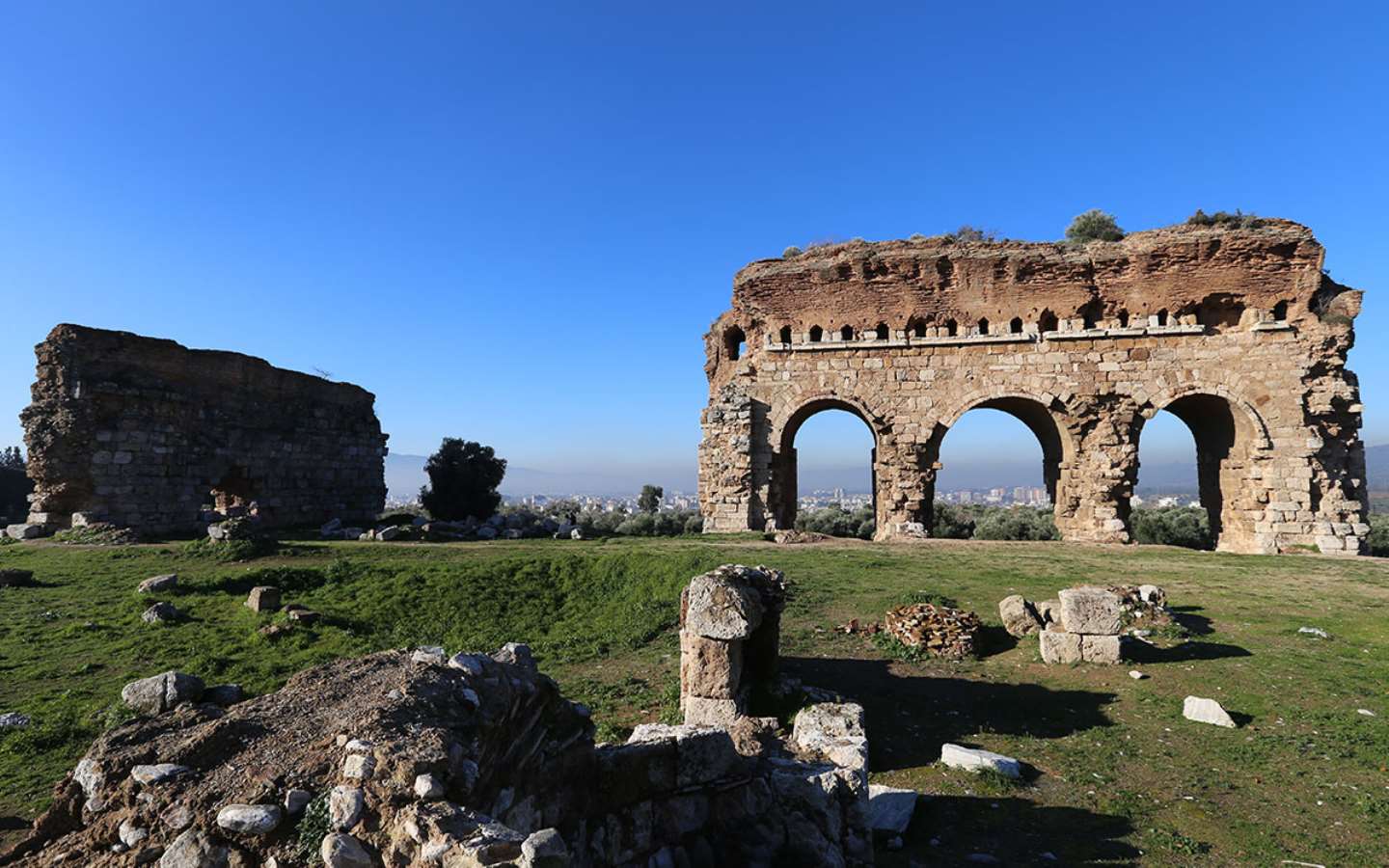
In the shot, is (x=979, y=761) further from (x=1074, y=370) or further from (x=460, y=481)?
(x=460, y=481)

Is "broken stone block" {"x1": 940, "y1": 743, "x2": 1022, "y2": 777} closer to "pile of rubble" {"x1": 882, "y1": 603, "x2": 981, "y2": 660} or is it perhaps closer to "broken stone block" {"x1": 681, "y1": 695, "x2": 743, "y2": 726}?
"broken stone block" {"x1": 681, "y1": 695, "x2": 743, "y2": 726}

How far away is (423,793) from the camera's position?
256 cm

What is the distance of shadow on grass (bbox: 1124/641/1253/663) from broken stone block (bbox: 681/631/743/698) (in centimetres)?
567

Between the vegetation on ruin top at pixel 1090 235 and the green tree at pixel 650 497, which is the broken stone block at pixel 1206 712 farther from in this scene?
the green tree at pixel 650 497

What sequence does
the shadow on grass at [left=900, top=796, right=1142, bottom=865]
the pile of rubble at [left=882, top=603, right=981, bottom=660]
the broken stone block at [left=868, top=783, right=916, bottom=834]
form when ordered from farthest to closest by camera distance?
the pile of rubble at [left=882, top=603, right=981, bottom=660] < the broken stone block at [left=868, top=783, right=916, bottom=834] < the shadow on grass at [left=900, top=796, right=1142, bottom=865]

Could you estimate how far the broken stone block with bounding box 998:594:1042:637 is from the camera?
377 inches

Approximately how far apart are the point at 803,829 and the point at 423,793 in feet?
8.51

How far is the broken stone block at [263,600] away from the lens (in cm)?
1038

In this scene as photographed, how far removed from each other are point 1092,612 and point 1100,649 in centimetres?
47

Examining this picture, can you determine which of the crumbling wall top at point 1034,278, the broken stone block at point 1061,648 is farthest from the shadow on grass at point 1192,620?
the crumbling wall top at point 1034,278

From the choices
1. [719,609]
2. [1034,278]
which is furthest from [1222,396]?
[719,609]

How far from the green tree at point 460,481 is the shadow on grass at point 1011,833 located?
25.0 metres

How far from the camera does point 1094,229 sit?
22062 millimetres

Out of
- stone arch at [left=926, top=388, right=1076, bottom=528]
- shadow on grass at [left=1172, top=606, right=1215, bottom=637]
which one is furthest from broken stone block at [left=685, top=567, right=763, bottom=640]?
stone arch at [left=926, top=388, right=1076, bottom=528]
